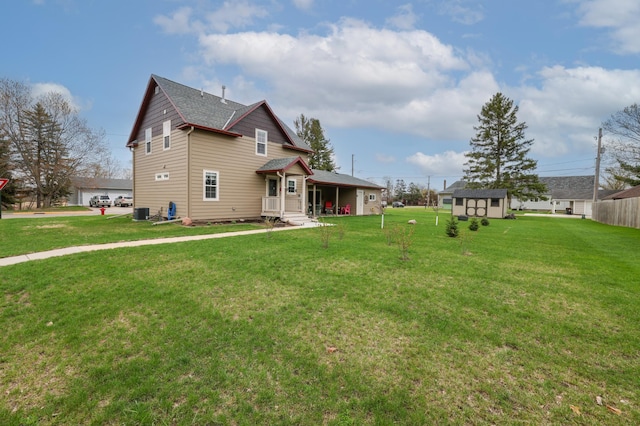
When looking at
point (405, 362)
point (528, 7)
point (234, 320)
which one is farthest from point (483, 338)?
point (528, 7)

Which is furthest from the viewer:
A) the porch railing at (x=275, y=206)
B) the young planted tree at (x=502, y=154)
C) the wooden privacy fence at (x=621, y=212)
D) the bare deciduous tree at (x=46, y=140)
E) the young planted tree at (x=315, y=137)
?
the young planted tree at (x=315, y=137)

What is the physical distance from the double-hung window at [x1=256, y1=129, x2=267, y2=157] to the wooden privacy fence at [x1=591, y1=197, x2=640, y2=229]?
21.3 m

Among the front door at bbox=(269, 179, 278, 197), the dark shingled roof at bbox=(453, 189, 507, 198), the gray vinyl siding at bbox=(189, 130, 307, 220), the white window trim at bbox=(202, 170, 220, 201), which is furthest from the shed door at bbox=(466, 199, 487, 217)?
the white window trim at bbox=(202, 170, 220, 201)

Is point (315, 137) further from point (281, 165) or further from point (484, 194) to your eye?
point (281, 165)

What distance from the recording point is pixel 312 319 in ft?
12.8

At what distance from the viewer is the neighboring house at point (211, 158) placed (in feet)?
45.2

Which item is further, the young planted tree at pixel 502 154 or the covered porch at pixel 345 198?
the young planted tree at pixel 502 154

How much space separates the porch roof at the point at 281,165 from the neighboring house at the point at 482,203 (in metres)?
18.7

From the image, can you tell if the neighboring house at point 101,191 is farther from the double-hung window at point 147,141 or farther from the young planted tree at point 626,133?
the young planted tree at point 626,133

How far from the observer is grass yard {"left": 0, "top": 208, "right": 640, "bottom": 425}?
238cm

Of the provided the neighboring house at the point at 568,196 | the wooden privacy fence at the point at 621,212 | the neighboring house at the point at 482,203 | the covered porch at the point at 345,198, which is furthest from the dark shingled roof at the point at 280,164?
the neighboring house at the point at 568,196

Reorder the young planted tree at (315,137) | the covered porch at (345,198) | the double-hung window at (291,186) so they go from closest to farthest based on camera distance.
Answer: the double-hung window at (291,186) → the covered porch at (345,198) → the young planted tree at (315,137)

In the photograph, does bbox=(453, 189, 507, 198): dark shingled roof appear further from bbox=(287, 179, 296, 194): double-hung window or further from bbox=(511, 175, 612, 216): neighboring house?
bbox=(511, 175, 612, 216): neighboring house

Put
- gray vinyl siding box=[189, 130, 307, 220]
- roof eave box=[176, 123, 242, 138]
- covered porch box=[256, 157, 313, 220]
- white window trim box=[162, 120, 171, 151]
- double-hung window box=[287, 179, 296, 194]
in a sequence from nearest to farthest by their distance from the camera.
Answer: roof eave box=[176, 123, 242, 138] → gray vinyl siding box=[189, 130, 307, 220] → white window trim box=[162, 120, 171, 151] → covered porch box=[256, 157, 313, 220] → double-hung window box=[287, 179, 296, 194]
